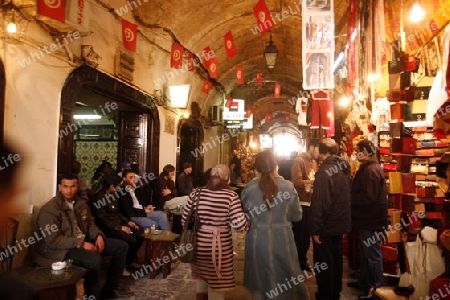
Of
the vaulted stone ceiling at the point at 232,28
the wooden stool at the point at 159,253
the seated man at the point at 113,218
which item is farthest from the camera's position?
the vaulted stone ceiling at the point at 232,28

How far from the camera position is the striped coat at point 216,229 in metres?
4.22

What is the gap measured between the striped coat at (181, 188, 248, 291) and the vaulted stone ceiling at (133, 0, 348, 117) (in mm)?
6280

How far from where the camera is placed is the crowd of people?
4.22 meters

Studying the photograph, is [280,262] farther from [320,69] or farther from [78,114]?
[78,114]

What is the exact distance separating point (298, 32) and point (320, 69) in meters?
4.50

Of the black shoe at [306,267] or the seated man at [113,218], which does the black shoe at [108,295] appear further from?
the black shoe at [306,267]

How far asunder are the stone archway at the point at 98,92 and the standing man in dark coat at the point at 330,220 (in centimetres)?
Result: 420

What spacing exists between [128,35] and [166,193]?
12.8 feet

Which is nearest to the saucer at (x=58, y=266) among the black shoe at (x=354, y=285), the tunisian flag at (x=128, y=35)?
the black shoe at (x=354, y=285)

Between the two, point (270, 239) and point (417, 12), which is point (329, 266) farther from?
point (417, 12)

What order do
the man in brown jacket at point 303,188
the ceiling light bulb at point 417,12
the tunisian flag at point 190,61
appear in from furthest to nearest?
the tunisian flag at point 190,61 → the man in brown jacket at point 303,188 → the ceiling light bulb at point 417,12

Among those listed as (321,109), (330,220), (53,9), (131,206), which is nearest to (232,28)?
(321,109)

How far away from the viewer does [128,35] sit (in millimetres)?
7902

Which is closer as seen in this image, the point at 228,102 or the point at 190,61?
the point at 190,61
